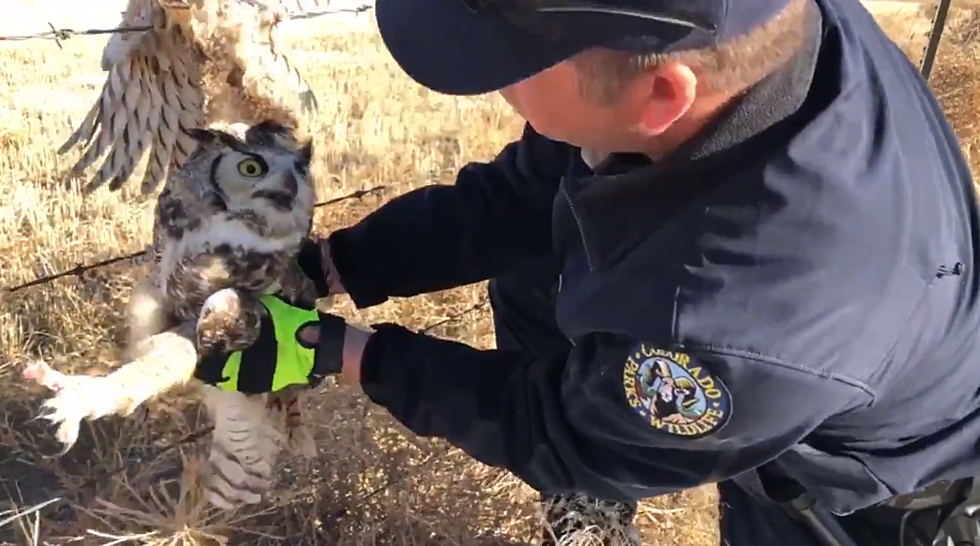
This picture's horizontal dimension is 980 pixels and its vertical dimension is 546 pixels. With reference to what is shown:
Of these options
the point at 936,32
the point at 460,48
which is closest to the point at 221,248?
the point at 460,48

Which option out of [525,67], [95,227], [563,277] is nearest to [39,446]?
[95,227]

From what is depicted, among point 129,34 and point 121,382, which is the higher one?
point 129,34

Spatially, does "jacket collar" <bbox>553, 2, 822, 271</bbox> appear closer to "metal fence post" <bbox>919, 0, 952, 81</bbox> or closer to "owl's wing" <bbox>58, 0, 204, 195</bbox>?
"owl's wing" <bbox>58, 0, 204, 195</bbox>

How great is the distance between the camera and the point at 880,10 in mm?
7305

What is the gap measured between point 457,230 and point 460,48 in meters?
0.72

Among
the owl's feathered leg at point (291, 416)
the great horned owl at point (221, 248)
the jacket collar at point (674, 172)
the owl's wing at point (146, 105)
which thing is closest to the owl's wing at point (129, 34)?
the owl's wing at point (146, 105)

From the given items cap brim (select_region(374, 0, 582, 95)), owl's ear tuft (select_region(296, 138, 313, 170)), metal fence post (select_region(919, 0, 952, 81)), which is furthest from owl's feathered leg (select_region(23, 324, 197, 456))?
metal fence post (select_region(919, 0, 952, 81))

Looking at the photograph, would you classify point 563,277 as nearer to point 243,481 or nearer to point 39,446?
point 243,481

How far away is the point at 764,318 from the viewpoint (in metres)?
1.14

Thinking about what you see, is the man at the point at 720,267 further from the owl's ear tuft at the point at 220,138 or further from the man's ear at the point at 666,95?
the owl's ear tuft at the point at 220,138

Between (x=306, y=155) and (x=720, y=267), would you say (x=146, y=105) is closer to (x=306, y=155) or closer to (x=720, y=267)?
(x=306, y=155)

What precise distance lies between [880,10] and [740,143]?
6.80m

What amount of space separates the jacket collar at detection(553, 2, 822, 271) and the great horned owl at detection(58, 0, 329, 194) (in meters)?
0.50

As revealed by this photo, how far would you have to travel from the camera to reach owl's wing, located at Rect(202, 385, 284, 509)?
5.25 ft
